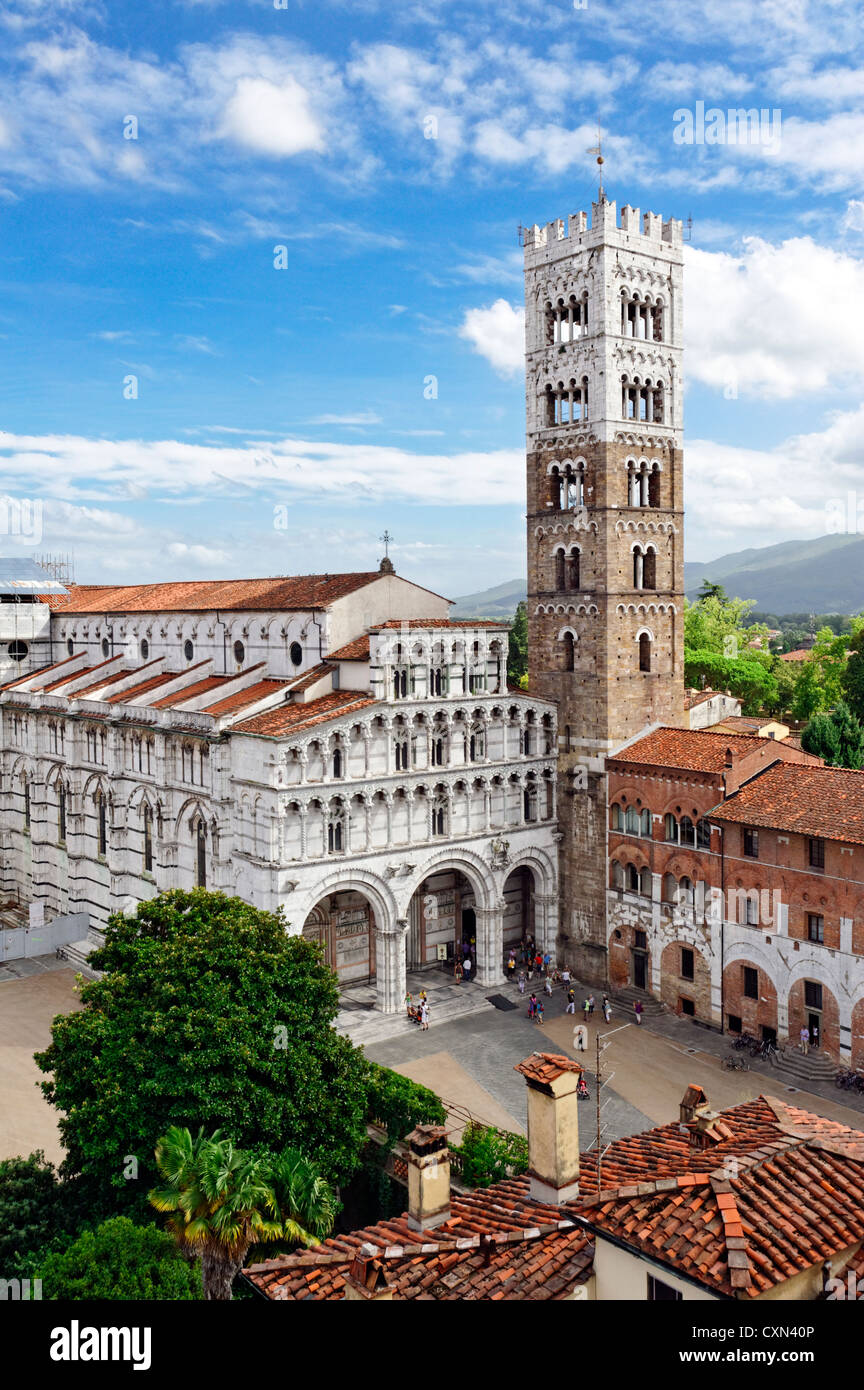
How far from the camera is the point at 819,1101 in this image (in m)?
37.2

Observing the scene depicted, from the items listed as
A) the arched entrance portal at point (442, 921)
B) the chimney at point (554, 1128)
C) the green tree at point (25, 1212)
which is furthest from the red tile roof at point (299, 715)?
the chimney at point (554, 1128)

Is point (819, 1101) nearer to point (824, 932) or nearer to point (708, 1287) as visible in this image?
point (824, 932)

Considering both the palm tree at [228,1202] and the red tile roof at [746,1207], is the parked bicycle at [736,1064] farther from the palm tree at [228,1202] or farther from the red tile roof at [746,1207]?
the red tile roof at [746,1207]

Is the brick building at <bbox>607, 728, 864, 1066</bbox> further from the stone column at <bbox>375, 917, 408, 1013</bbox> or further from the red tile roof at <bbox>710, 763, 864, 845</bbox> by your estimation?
the stone column at <bbox>375, 917, 408, 1013</bbox>

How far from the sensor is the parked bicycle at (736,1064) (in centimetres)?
4012

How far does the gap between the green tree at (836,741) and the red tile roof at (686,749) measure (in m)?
10.2

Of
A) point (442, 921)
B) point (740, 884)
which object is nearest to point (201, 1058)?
point (740, 884)

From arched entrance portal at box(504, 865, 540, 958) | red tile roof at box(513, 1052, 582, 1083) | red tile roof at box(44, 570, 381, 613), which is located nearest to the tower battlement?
red tile roof at box(44, 570, 381, 613)

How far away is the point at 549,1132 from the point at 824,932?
79.4 feet

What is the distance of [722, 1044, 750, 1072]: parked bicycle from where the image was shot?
40.1m

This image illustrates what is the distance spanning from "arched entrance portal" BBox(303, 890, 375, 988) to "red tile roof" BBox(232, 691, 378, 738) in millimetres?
8684

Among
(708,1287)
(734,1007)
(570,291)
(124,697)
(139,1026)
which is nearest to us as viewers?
(708,1287)

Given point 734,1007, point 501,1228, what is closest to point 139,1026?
point 501,1228

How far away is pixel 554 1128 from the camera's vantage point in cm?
1842
